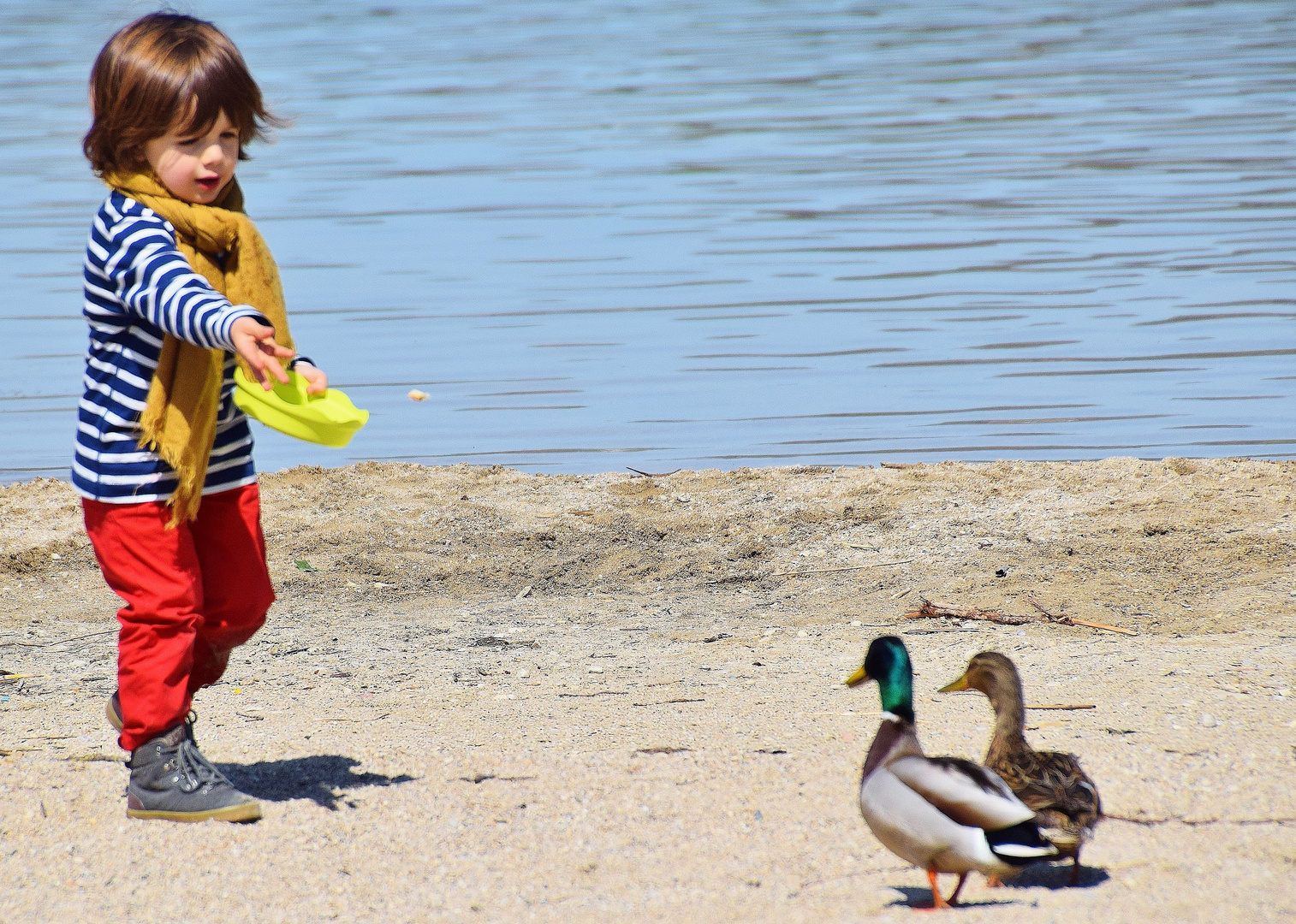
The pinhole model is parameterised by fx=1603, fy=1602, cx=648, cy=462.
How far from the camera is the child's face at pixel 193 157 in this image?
400 centimetres

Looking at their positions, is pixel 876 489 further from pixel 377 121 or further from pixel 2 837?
pixel 377 121

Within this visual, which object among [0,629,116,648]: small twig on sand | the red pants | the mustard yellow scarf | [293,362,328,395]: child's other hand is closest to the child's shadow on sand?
the red pants

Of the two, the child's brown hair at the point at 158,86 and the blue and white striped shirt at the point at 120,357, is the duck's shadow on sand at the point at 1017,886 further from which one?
the child's brown hair at the point at 158,86

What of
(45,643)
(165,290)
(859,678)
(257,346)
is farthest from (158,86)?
(45,643)

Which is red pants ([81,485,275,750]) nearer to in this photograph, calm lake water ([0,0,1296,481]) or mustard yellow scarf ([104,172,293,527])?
mustard yellow scarf ([104,172,293,527])

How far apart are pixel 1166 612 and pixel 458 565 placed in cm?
303

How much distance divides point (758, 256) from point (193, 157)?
10.1 metres

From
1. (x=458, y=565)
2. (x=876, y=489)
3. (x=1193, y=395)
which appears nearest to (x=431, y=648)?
(x=458, y=565)

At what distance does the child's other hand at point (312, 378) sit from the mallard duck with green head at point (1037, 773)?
179 cm

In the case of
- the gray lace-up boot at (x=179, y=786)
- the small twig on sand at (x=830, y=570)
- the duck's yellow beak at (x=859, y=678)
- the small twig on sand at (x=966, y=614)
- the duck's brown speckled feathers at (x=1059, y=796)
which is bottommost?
the small twig on sand at (x=830, y=570)

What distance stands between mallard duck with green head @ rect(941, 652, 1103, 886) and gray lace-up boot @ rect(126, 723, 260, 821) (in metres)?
1.94

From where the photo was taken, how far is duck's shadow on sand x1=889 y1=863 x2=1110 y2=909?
3.66 m

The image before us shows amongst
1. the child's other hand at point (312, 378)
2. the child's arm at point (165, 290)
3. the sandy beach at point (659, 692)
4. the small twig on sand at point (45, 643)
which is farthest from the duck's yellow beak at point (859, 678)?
the small twig on sand at point (45, 643)

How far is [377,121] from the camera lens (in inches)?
900
